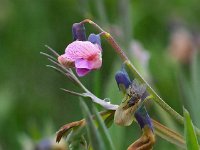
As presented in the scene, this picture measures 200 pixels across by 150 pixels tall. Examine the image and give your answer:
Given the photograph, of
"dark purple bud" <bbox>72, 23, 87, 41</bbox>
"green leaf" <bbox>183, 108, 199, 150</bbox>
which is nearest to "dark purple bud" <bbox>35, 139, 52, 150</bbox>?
"dark purple bud" <bbox>72, 23, 87, 41</bbox>

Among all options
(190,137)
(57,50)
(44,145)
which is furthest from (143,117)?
(57,50)

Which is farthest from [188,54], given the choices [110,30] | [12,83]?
[12,83]

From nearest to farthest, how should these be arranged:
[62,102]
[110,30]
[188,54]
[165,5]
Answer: [110,30], [188,54], [62,102], [165,5]

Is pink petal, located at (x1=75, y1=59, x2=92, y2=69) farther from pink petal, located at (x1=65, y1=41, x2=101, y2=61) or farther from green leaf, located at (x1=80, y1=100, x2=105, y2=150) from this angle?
green leaf, located at (x1=80, y1=100, x2=105, y2=150)

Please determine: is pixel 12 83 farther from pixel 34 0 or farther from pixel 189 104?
pixel 189 104

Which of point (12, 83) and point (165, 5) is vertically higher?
point (12, 83)
